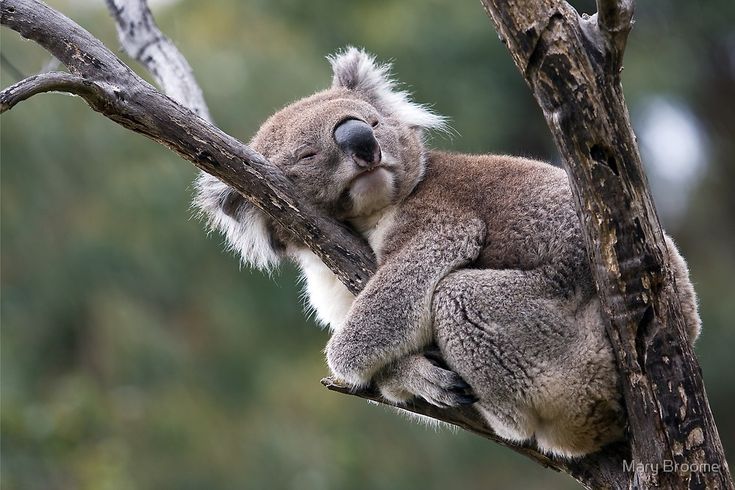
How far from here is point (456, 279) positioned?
12.9ft

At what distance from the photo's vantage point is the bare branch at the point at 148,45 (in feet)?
17.1

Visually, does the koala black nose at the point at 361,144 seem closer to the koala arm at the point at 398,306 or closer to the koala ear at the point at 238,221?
the koala arm at the point at 398,306

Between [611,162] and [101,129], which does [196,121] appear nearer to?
[611,162]

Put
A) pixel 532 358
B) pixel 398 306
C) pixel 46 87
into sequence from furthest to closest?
pixel 398 306 < pixel 532 358 < pixel 46 87

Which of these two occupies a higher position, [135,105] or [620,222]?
[135,105]

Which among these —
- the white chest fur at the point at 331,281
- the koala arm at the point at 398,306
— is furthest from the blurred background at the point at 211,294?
the koala arm at the point at 398,306

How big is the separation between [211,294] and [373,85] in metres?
6.28

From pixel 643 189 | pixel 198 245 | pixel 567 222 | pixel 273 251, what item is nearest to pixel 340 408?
pixel 198 245

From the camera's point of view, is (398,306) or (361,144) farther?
(361,144)

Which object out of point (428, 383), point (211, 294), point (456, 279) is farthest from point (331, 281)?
point (211, 294)

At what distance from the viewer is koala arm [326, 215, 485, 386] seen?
12.9 feet

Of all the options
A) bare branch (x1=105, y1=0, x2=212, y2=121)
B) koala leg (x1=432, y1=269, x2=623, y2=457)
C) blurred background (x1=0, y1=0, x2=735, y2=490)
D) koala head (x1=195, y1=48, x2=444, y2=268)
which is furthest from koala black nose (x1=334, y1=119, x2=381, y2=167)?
blurred background (x1=0, y1=0, x2=735, y2=490)

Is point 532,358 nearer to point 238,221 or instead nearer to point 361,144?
point 361,144

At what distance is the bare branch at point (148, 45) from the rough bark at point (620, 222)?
8.36 ft
